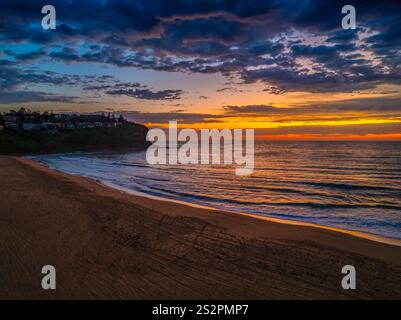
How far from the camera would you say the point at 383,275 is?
774 cm

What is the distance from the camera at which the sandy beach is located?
22.1 feet

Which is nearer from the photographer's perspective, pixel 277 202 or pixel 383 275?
pixel 383 275

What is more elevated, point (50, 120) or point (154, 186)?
point (50, 120)

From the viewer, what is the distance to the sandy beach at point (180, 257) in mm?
6742

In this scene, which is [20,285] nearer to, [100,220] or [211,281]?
[211,281]

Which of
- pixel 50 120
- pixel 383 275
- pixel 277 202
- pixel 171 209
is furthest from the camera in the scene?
pixel 50 120

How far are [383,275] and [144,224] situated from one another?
26.0 feet

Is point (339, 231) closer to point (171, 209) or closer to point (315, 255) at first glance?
point (315, 255)

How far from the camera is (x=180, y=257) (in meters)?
8.65

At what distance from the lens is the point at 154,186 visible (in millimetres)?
25359
